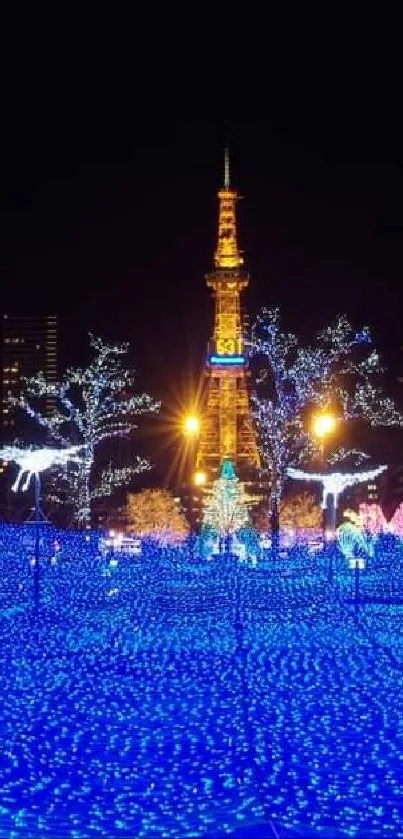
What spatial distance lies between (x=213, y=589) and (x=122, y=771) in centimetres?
750

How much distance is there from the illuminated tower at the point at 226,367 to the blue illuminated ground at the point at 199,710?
1034 inches

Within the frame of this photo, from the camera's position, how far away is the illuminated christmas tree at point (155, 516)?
82.5ft

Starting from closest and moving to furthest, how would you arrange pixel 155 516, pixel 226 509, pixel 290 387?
pixel 226 509, pixel 290 387, pixel 155 516

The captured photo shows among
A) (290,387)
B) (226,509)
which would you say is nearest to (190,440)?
(290,387)

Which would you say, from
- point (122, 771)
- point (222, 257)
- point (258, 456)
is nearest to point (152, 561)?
point (122, 771)

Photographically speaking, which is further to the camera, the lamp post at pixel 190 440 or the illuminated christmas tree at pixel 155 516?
the lamp post at pixel 190 440

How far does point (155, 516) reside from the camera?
26500mm

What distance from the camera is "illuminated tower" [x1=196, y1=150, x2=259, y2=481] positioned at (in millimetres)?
39562

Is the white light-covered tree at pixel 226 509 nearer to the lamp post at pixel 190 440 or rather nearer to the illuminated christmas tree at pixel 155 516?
the illuminated christmas tree at pixel 155 516

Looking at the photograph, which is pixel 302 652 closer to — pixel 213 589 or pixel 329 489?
pixel 213 589

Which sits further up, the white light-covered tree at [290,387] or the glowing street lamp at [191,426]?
the glowing street lamp at [191,426]

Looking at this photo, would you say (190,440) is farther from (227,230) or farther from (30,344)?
(30,344)

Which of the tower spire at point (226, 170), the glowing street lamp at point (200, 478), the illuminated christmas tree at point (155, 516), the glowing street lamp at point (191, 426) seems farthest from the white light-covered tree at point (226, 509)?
the tower spire at point (226, 170)

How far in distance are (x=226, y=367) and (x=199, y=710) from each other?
3275 cm
